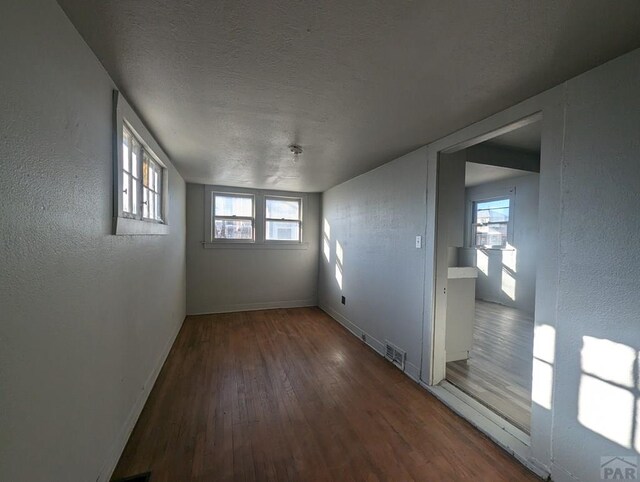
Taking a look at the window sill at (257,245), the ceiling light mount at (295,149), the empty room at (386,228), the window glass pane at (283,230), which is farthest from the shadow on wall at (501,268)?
the ceiling light mount at (295,149)

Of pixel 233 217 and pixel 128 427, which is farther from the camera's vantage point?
pixel 233 217

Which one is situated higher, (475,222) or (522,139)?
(522,139)

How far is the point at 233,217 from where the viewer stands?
498 cm

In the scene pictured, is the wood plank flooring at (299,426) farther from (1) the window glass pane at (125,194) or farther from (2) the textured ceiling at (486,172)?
(2) the textured ceiling at (486,172)

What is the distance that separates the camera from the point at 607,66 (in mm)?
1330

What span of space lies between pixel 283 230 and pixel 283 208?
0.45 m

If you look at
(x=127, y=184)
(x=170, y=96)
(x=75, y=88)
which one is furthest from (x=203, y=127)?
(x=75, y=88)

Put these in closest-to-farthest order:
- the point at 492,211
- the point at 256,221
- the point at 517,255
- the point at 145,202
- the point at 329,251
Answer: the point at 145,202, the point at 329,251, the point at 256,221, the point at 517,255, the point at 492,211

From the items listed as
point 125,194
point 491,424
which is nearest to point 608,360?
point 491,424

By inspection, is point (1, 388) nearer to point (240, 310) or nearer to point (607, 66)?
point (607, 66)

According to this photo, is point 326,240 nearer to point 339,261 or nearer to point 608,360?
point 339,261

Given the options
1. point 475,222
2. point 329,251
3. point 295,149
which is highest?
point 295,149

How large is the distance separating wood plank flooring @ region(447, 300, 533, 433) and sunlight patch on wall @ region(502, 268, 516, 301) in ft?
3.21

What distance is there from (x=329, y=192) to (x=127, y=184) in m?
3.49
